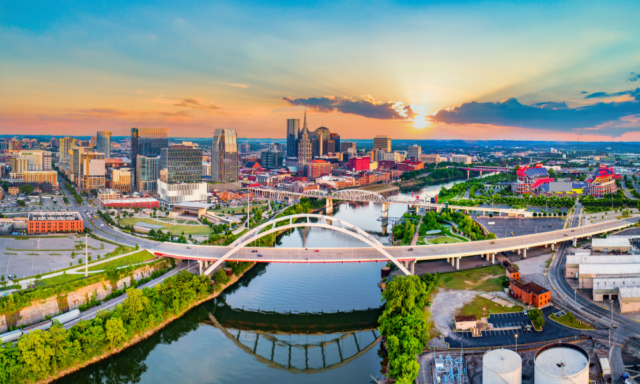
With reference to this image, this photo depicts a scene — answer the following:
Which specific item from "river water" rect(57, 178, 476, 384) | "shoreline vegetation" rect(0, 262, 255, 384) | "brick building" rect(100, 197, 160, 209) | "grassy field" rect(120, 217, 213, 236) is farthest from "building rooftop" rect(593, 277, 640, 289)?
"brick building" rect(100, 197, 160, 209)

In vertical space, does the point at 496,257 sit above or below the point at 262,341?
above

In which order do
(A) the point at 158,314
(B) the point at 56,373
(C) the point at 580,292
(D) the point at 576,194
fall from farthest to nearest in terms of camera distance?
(D) the point at 576,194
(C) the point at 580,292
(A) the point at 158,314
(B) the point at 56,373

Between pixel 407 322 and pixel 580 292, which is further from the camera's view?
pixel 580 292

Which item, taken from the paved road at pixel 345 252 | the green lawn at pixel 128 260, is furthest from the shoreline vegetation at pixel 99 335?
the green lawn at pixel 128 260

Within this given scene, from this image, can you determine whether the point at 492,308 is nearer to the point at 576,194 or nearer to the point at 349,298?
the point at 349,298

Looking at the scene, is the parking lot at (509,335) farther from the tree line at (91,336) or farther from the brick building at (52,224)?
the brick building at (52,224)

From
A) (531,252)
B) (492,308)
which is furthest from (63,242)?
(531,252)
